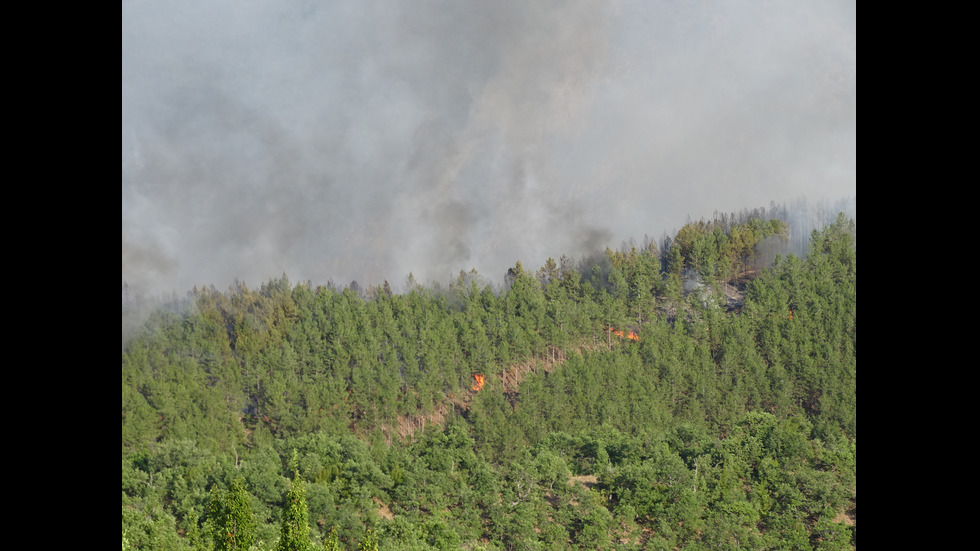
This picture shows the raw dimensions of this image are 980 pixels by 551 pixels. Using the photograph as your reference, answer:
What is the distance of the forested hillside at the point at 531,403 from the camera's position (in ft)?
39.8

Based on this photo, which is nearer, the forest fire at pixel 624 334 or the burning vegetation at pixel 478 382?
the burning vegetation at pixel 478 382

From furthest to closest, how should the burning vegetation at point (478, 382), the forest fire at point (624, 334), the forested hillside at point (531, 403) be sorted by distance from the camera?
the forest fire at point (624, 334) → the burning vegetation at point (478, 382) → the forested hillside at point (531, 403)

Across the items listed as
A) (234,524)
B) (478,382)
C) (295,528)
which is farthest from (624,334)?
(234,524)

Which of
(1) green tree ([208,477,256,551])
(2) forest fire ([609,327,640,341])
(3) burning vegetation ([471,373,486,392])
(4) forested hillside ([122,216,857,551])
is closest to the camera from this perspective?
(1) green tree ([208,477,256,551])

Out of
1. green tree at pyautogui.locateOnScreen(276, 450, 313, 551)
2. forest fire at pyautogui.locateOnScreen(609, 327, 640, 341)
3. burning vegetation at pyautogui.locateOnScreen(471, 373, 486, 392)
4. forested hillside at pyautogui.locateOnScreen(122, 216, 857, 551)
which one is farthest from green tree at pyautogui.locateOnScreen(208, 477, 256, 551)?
forest fire at pyautogui.locateOnScreen(609, 327, 640, 341)

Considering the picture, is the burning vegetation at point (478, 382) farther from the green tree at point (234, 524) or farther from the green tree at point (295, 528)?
the green tree at point (234, 524)

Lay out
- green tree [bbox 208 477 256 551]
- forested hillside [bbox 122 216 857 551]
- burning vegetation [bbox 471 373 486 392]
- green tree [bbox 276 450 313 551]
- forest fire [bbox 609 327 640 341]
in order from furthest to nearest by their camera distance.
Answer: forest fire [bbox 609 327 640 341], burning vegetation [bbox 471 373 486 392], forested hillside [bbox 122 216 857 551], green tree [bbox 208 477 256 551], green tree [bbox 276 450 313 551]

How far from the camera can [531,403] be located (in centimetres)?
1375

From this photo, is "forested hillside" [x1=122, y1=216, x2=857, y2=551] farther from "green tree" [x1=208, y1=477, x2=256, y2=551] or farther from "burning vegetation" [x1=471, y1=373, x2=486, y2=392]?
"green tree" [x1=208, y1=477, x2=256, y2=551]

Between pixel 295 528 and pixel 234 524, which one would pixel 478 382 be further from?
pixel 234 524

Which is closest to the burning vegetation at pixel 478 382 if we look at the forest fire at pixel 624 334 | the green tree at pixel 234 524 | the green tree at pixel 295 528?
the forest fire at pixel 624 334

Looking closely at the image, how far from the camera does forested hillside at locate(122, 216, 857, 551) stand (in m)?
12.1
